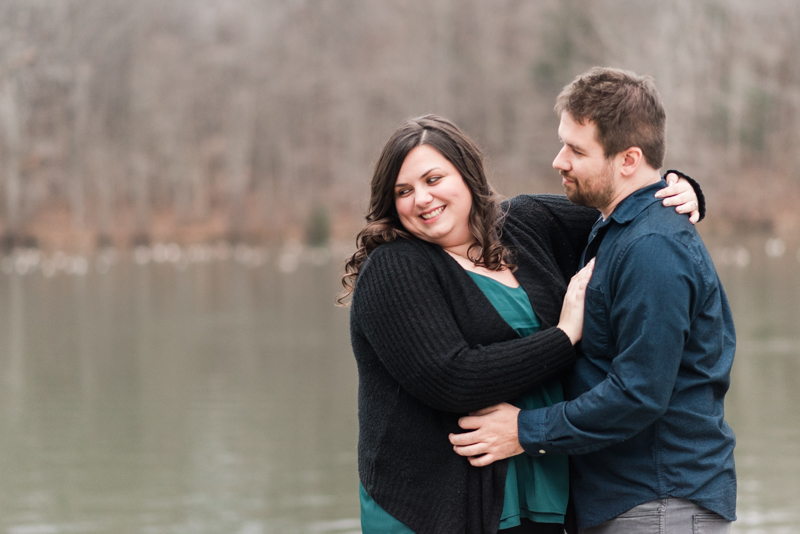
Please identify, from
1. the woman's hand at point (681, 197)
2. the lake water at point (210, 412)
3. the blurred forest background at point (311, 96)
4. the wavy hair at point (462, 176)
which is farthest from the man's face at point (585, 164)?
the blurred forest background at point (311, 96)

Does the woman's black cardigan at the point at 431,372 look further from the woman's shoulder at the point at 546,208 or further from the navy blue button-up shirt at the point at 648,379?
the woman's shoulder at the point at 546,208

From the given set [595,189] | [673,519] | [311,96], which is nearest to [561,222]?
[595,189]

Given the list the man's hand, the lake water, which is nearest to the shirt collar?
the man's hand

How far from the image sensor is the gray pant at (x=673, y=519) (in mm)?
2258

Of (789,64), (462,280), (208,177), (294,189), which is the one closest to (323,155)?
(294,189)

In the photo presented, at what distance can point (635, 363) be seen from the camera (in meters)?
2.18

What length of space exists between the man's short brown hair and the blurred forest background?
2931 cm

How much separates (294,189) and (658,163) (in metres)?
34.2

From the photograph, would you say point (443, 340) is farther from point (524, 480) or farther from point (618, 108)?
point (618, 108)

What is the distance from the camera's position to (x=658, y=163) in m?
2.45

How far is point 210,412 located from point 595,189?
767 cm

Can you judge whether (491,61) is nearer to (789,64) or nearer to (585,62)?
(585,62)

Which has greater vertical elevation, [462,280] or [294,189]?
[462,280]

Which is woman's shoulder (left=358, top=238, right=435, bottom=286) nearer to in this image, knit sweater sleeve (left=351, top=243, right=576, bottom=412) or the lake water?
knit sweater sleeve (left=351, top=243, right=576, bottom=412)
